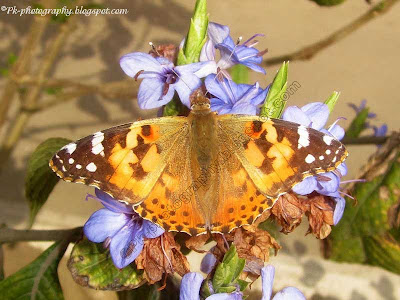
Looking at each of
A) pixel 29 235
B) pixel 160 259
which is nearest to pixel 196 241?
pixel 160 259

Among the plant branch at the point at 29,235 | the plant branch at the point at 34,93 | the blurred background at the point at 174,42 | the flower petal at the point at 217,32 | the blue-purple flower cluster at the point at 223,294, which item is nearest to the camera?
the blue-purple flower cluster at the point at 223,294

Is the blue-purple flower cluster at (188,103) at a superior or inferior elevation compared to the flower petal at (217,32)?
inferior

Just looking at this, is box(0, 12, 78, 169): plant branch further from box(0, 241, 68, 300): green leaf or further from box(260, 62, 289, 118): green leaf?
box(260, 62, 289, 118): green leaf

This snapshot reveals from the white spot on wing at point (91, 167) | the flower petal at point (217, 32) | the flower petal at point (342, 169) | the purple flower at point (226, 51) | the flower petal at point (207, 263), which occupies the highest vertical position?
the flower petal at point (217, 32)

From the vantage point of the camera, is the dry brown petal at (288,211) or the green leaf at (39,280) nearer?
the dry brown petal at (288,211)

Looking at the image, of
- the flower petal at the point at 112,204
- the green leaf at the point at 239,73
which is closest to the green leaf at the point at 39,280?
the flower petal at the point at 112,204

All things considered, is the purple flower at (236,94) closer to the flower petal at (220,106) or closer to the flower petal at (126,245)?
the flower petal at (220,106)

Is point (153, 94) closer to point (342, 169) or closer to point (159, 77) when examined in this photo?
point (159, 77)
